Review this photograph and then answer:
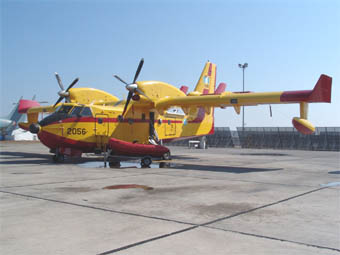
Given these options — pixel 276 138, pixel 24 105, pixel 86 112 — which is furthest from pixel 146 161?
pixel 276 138

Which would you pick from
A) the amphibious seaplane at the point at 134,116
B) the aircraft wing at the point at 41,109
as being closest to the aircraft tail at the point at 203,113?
the amphibious seaplane at the point at 134,116

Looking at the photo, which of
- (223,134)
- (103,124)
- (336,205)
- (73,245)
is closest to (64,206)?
(73,245)

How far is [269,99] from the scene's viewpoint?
1670 centimetres

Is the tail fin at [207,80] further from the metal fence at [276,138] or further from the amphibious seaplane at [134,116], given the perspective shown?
the metal fence at [276,138]

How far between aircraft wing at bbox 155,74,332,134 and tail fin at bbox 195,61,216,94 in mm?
4303

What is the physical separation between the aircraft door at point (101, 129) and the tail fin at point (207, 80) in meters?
8.47

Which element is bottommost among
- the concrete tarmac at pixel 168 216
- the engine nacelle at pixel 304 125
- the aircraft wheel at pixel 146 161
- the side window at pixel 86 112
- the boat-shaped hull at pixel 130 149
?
the concrete tarmac at pixel 168 216

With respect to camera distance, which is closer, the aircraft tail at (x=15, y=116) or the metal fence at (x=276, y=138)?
the metal fence at (x=276, y=138)

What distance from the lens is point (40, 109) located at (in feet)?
86.7

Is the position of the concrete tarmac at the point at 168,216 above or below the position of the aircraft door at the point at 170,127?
below

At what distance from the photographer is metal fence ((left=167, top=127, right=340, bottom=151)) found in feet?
130

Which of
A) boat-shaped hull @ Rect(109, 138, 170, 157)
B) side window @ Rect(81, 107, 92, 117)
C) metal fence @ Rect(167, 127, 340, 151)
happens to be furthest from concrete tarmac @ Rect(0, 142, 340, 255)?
metal fence @ Rect(167, 127, 340, 151)

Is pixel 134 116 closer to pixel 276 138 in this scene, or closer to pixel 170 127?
pixel 170 127

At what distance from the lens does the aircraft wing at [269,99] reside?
14883 mm
